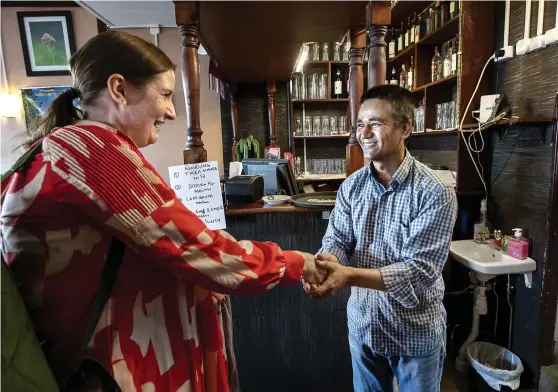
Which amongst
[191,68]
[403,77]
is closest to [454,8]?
[403,77]

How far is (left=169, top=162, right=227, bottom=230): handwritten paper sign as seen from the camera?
1286mm

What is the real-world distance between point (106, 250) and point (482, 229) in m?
2.17

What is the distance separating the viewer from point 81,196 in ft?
1.81

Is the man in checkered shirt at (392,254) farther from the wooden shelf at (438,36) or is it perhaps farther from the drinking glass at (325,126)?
the drinking glass at (325,126)

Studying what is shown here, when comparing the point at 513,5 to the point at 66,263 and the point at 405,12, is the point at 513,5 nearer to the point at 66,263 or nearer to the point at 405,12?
the point at 405,12

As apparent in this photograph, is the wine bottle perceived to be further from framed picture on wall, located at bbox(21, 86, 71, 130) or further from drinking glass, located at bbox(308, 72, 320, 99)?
framed picture on wall, located at bbox(21, 86, 71, 130)

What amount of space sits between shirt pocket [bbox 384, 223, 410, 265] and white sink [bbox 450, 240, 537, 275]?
98cm

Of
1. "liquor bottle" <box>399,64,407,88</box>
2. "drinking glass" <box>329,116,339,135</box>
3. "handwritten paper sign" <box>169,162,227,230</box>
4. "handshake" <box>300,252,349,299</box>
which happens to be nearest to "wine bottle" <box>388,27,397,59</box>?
"liquor bottle" <box>399,64,407,88</box>

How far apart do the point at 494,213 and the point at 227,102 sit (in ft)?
10.4

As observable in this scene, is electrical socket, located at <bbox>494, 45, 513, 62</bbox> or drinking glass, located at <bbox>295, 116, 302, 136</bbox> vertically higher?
electrical socket, located at <bbox>494, 45, 513, 62</bbox>

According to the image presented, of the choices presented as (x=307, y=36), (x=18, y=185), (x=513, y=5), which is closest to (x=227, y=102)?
(x=307, y=36)

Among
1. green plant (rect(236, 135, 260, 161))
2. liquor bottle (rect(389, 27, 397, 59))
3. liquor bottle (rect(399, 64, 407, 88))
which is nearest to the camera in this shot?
liquor bottle (rect(399, 64, 407, 88))

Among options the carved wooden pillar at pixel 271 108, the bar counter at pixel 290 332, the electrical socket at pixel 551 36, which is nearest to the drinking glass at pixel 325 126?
the carved wooden pillar at pixel 271 108

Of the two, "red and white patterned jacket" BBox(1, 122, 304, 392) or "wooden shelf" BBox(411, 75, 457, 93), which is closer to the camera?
"red and white patterned jacket" BBox(1, 122, 304, 392)
